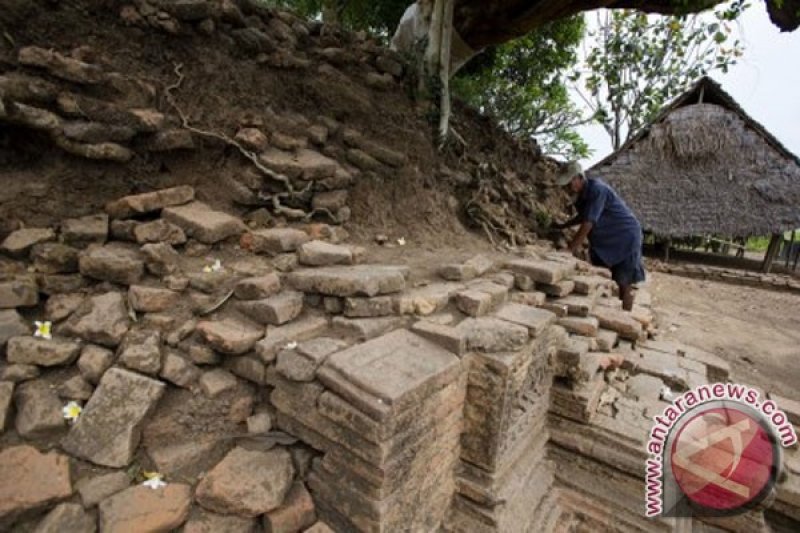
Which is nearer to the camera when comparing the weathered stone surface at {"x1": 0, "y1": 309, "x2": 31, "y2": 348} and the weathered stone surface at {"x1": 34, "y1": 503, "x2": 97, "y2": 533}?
the weathered stone surface at {"x1": 34, "y1": 503, "x2": 97, "y2": 533}

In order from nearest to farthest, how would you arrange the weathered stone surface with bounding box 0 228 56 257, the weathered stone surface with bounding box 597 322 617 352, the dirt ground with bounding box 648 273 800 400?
the weathered stone surface with bounding box 0 228 56 257 < the weathered stone surface with bounding box 597 322 617 352 < the dirt ground with bounding box 648 273 800 400

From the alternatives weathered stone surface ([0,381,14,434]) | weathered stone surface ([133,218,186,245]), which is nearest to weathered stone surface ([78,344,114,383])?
weathered stone surface ([0,381,14,434])

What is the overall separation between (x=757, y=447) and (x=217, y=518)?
3158 mm

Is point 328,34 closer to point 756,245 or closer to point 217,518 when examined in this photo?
point 217,518

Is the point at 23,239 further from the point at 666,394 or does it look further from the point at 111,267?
the point at 666,394

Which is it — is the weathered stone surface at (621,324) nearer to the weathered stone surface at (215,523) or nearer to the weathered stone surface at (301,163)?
the weathered stone surface at (301,163)

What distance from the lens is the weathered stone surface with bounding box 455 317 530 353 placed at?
2078 millimetres

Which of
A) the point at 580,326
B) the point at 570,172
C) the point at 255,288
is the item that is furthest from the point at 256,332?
the point at 570,172

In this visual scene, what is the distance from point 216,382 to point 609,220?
4.65 m

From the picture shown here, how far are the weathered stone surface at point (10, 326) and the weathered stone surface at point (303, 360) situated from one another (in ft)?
4.17

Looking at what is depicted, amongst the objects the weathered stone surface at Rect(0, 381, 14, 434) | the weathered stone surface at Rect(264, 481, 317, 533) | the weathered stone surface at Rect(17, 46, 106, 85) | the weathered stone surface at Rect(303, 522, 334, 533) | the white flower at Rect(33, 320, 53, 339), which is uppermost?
the weathered stone surface at Rect(17, 46, 106, 85)

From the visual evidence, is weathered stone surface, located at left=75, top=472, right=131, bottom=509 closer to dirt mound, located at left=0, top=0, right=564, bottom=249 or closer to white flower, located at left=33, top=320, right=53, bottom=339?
white flower, located at left=33, top=320, right=53, bottom=339

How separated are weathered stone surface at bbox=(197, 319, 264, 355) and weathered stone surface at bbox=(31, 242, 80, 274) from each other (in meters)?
0.89

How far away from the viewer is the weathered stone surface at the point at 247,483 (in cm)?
161
